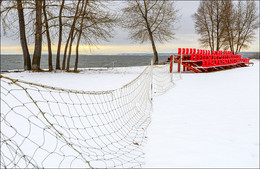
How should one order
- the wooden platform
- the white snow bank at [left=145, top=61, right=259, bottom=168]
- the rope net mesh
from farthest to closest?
the wooden platform → the white snow bank at [left=145, top=61, right=259, bottom=168] → the rope net mesh

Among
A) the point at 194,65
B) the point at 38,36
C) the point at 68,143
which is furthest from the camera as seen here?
the point at 194,65

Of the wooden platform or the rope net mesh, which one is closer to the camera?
the rope net mesh

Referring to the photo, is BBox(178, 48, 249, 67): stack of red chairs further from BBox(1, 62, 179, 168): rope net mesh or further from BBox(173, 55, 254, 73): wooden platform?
BBox(1, 62, 179, 168): rope net mesh

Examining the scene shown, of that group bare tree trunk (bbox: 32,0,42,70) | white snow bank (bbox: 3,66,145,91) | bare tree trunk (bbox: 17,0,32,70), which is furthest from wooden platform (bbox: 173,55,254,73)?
bare tree trunk (bbox: 17,0,32,70)

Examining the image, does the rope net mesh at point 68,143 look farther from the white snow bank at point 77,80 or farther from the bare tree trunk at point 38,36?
the bare tree trunk at point 38,36

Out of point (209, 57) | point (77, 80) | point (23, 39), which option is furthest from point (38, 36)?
point (209, 57)

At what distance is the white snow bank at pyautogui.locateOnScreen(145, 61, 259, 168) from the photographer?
334 centimetres

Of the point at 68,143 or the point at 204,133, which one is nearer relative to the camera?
the point at 68,143

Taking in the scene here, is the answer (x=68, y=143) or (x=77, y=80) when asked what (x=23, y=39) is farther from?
(x=68, y=143)

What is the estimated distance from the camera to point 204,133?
4285mm

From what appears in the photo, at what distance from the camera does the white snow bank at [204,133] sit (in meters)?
3.34

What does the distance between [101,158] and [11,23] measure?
14669 mm

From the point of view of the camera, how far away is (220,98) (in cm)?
735

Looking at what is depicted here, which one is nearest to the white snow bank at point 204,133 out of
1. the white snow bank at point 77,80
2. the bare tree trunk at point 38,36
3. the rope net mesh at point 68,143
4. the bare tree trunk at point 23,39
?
the rope net mesh at point 68,143
